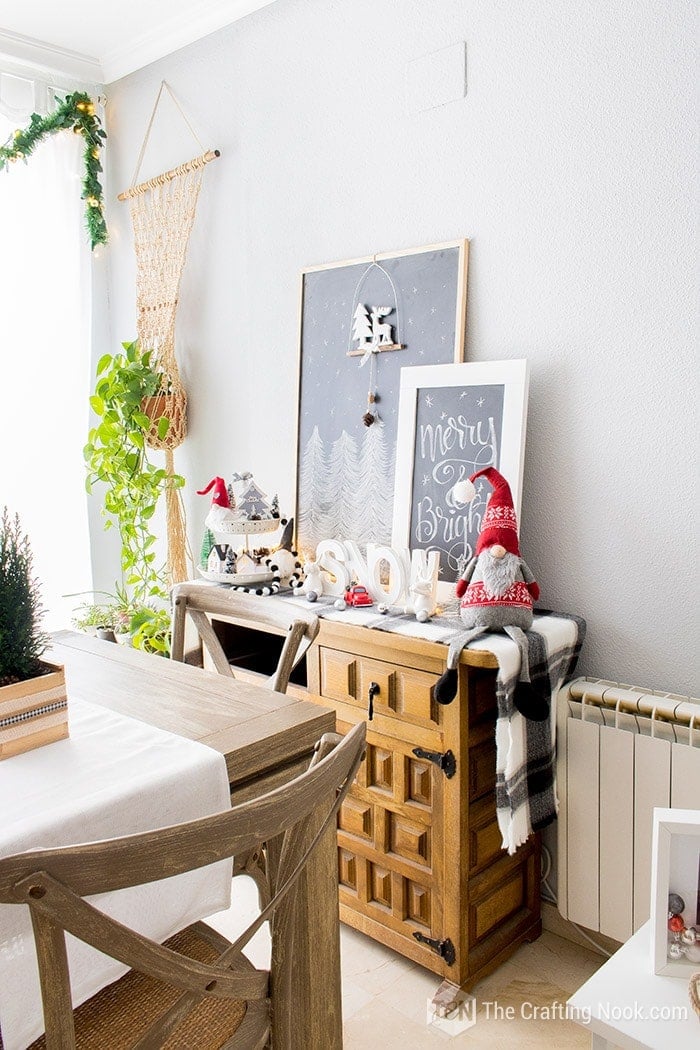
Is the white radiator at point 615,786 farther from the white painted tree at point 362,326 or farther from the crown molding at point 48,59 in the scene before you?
the crown molding at point 48,59

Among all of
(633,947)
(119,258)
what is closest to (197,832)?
(633,947)

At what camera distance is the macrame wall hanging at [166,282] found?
2930 mm

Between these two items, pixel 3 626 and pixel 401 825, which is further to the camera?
pixel 401 825

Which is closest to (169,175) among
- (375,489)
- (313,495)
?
(313,495)

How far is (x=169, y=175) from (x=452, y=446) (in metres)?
1.70

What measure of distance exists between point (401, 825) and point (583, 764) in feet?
1.44

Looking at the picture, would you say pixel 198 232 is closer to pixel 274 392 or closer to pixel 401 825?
pixel 274 392

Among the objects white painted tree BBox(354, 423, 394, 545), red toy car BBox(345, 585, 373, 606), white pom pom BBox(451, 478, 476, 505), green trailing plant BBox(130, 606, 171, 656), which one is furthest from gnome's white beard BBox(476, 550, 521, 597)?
green trailing plant BBox(130, 606, 171, 656)

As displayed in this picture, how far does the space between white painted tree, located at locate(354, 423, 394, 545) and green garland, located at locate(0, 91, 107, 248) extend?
170 centimetres

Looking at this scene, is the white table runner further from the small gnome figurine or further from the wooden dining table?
the small gnome figurine

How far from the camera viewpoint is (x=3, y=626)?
1.11 meters

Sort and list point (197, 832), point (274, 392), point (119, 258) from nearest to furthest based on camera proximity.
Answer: point (197, 832) → point (274, 392) → point (119, 258)

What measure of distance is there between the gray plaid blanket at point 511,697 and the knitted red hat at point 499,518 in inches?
7.8

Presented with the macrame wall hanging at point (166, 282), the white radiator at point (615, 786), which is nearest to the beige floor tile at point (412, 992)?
the white radiator at point (615, 786)
